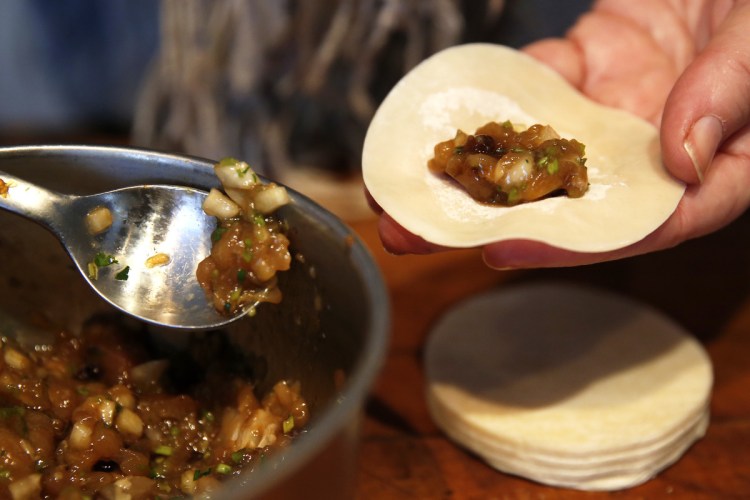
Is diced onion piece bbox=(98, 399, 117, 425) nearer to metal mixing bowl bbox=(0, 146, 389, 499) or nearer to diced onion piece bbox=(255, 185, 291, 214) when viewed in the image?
metal mixing bowl bbox=(0, 146, 389, 499)

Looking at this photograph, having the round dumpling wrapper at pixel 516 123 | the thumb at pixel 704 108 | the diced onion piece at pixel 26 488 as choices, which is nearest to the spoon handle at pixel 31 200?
the diced onion piece at pixel 26 488

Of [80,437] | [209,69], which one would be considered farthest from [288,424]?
[209,69]

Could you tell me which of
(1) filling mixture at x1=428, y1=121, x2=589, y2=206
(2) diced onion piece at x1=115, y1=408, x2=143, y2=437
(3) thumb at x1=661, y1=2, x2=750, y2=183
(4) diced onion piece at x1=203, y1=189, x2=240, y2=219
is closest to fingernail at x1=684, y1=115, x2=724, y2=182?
(3) thumb at x1=661, y1=2, x2=750, y2=183

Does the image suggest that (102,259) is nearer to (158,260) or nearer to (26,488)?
(158,260)

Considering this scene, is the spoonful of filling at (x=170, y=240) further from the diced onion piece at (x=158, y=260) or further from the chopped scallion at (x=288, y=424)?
the chopped scallion at (x=288, y=424)

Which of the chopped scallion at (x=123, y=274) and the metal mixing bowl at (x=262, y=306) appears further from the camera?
the chopped scallion at (x=123, y=274)
